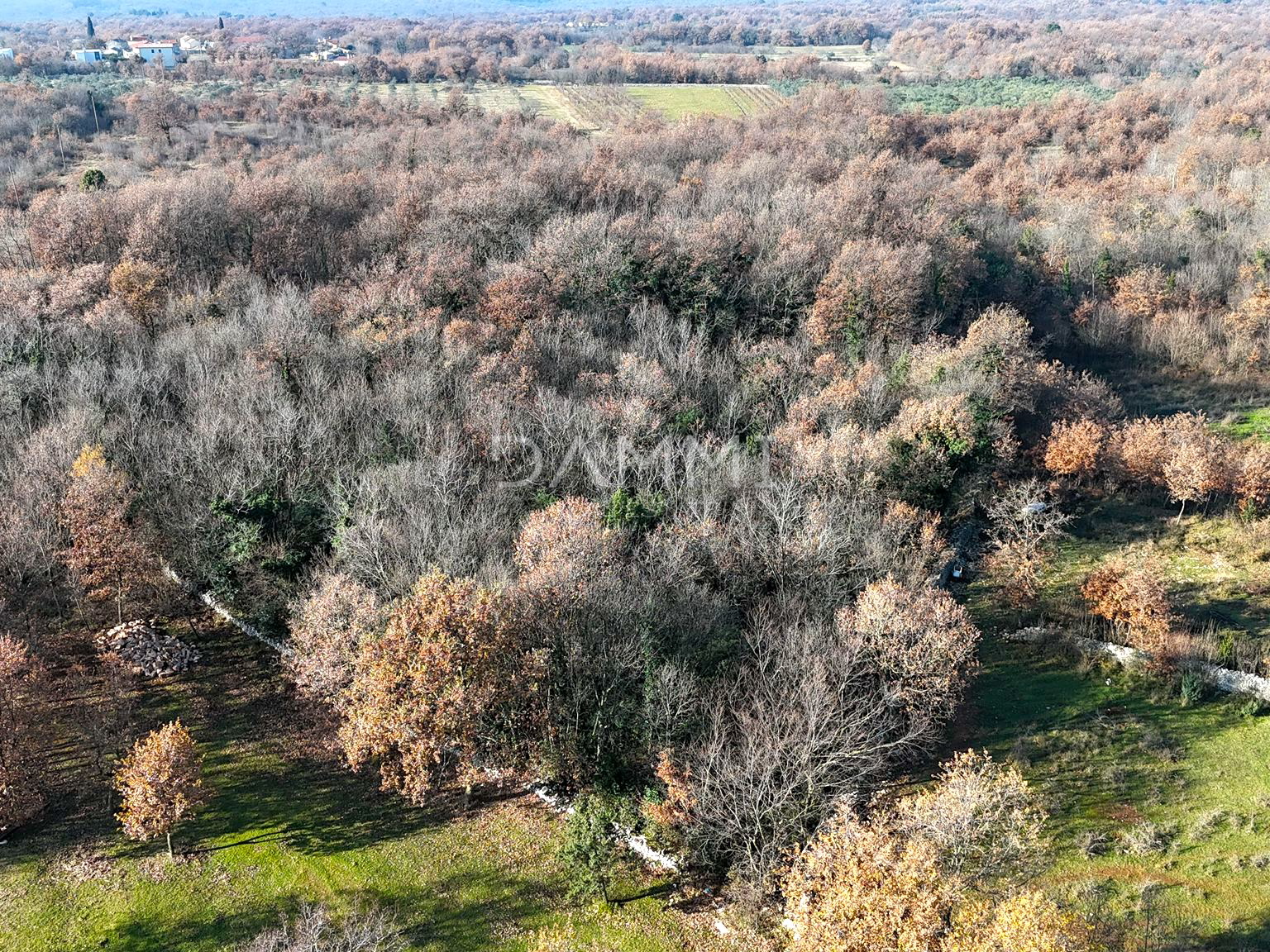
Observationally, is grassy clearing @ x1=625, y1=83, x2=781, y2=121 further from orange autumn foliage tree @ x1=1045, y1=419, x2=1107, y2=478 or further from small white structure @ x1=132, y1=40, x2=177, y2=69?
orange autumn foliage tree @ x1=1045, y1=419, x2=1107, y2=478

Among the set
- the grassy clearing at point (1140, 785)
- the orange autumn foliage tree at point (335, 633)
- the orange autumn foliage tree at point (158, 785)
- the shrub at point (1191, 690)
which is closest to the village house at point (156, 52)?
the orange autumn foliage tree at point (335, 633)

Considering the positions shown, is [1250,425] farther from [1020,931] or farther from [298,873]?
[298,873]

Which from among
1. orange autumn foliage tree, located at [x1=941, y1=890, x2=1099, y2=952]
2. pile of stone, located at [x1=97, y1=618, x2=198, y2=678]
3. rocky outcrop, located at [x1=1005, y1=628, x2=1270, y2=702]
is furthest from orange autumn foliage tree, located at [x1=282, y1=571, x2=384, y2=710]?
rocky outcrop, located at [x1=1005, y1=628, x2=1270, y2=702]

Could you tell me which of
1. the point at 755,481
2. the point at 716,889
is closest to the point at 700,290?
the point at 755,481

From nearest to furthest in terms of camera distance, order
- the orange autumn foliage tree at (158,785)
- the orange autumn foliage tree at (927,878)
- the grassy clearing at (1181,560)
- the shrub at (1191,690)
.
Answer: the orange autumn foliage tree at (927,878) < the orange autumn foliage tree at (158,785) < the shrub at (1191,690) < the grassy clearing at (1181,560)

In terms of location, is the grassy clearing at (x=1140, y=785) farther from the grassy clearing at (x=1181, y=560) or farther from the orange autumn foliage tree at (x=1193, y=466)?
the orange autumn foliage tree at (x=1193, y=466)
